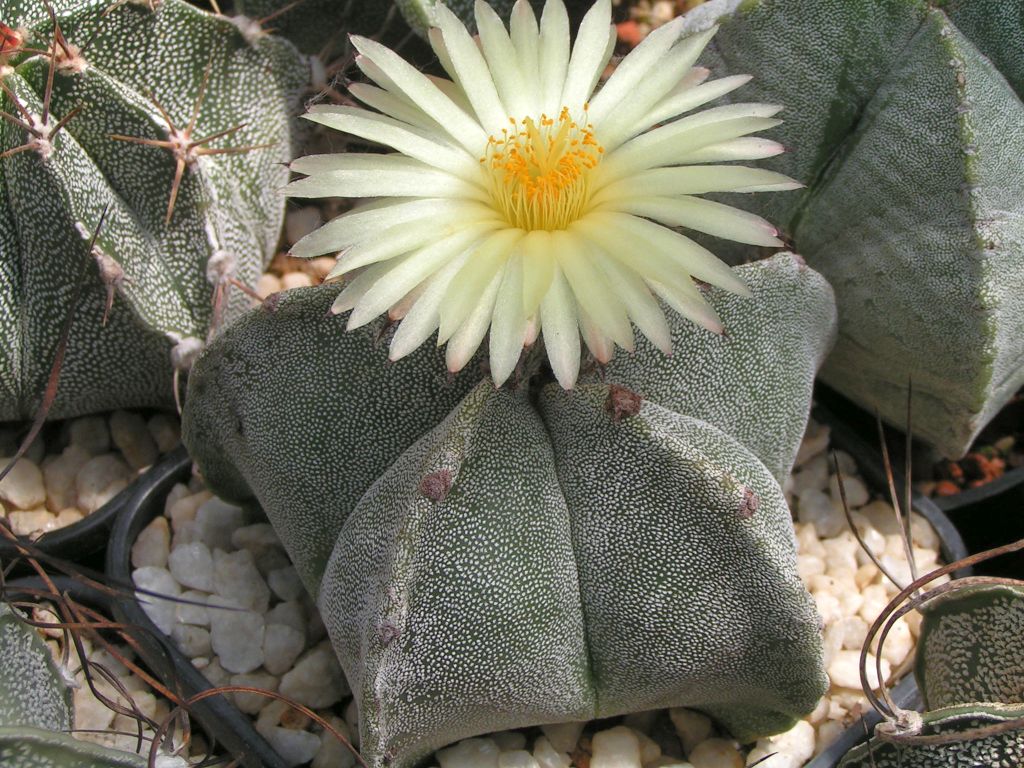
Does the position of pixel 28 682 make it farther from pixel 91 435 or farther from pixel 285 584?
pixel 91 435

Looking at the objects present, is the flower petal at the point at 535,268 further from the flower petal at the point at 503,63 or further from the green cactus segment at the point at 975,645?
the green cactus segment at the point at 975,645

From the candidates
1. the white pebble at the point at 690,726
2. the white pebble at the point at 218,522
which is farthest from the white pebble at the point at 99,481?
the white pebble at the point at 690,726

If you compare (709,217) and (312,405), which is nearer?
(709,217)

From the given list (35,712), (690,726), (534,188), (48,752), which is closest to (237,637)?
(35,712)

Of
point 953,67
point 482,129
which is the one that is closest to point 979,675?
point 953,67

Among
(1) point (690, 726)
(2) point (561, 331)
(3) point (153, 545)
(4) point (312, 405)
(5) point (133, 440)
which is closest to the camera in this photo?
(2) point (561, 331)

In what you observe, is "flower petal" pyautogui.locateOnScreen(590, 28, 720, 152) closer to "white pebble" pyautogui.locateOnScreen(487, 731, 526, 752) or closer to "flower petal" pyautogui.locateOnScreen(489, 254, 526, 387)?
"flower petal" pyautogui.locateOnScreen(489, 254, 526, 387)
